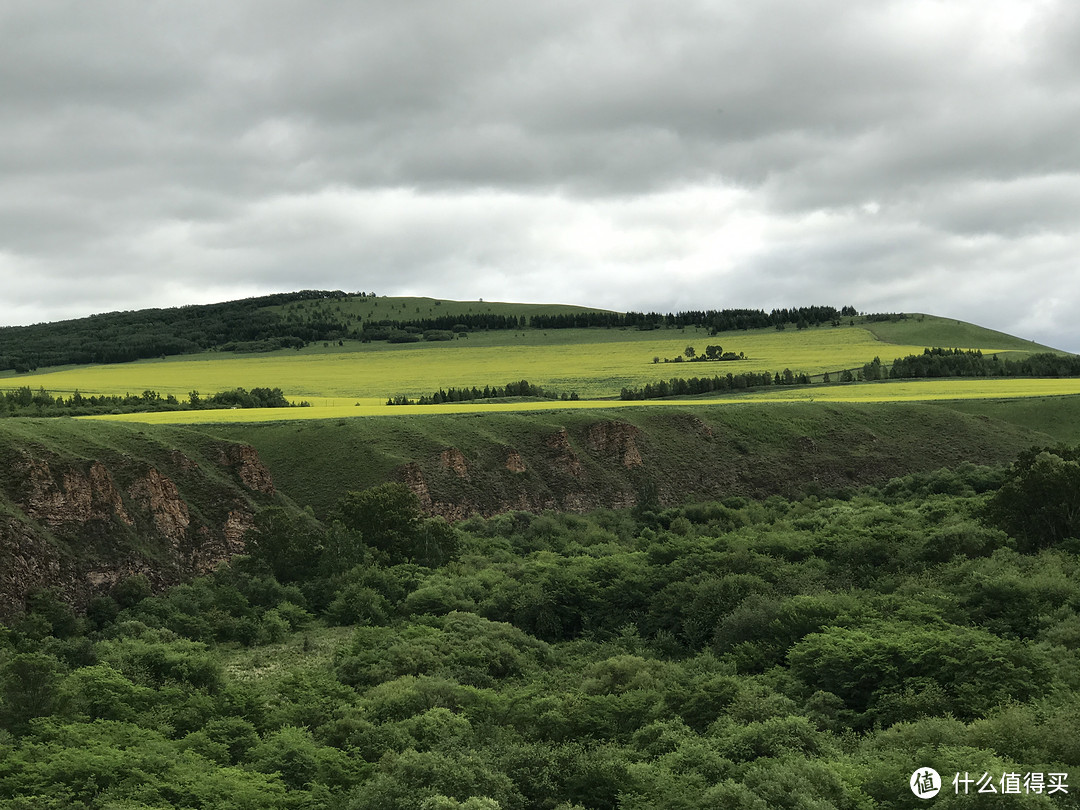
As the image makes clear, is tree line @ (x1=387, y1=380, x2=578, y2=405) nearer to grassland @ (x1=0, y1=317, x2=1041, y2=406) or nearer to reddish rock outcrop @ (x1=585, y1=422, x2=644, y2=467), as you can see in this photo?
grassland @ (x1=0, y1=317, x2=1041, y2=406)

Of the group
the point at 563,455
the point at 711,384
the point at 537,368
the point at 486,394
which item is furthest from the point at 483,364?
the point at 563,455

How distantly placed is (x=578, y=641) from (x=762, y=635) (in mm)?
10730

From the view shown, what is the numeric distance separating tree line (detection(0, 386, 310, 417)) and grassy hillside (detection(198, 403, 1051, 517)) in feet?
62.7

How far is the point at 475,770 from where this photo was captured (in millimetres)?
28141

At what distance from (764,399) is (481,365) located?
55.8 meters

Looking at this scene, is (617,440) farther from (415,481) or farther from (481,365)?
(481,365)

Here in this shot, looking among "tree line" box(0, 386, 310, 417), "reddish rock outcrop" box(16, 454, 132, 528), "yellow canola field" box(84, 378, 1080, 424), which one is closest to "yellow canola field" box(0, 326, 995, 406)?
"tree line" box(0, 386, 310, 417)

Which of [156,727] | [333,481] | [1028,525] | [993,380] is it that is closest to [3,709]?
[156,727]

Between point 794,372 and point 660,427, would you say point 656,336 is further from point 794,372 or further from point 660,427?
point 660,427

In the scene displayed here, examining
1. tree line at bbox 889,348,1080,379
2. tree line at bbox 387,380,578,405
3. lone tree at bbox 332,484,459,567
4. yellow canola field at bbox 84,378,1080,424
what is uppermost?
tree line at bbox 889,348,1080,379

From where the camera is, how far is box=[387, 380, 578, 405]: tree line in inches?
4254

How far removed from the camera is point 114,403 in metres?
93.2

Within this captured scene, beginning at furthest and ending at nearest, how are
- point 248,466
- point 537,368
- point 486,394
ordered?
point 537,368
point 486,394
point 248,466

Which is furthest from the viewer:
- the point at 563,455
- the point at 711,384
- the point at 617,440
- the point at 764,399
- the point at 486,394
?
the point at 711,384
